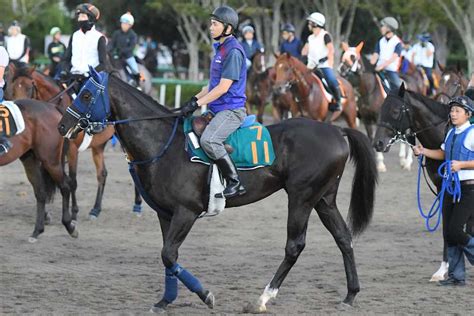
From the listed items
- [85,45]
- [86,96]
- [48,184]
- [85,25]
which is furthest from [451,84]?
[86,96]

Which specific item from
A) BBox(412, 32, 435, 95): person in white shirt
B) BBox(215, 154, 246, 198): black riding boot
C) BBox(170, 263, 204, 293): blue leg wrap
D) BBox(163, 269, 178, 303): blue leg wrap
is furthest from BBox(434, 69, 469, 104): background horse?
BBox(170, 263, 204, 293): blue leg wrap

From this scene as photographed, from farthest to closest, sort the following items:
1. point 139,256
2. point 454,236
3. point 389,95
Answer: point 139,256 < point 389,95 < point 454,236

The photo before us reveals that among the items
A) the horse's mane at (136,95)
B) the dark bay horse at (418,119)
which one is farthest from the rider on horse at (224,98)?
the dark bay horse at (418,119)

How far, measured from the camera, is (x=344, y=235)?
933 cm

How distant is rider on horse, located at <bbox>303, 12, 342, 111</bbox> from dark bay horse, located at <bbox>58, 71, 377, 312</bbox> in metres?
10.8

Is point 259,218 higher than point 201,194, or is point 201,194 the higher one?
point 201,194

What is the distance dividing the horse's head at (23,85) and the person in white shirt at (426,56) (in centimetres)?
1378

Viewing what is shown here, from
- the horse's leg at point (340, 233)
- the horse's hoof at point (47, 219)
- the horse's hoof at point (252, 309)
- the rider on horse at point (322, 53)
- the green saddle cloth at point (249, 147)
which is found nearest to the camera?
the horse's hoof at point (252, 309)

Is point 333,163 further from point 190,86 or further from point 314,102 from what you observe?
point 190,86

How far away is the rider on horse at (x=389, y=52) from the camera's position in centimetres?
2111

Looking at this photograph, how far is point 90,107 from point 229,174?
1.37 metres

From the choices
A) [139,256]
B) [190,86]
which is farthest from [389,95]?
[190,86]

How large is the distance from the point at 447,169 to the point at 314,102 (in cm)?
1048

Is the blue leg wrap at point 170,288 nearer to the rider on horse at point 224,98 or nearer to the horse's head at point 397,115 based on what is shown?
the rider on horse at point 224,98
